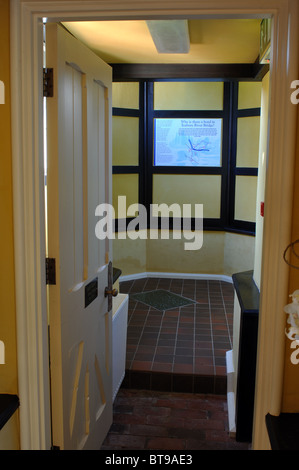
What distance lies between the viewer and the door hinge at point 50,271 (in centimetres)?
190

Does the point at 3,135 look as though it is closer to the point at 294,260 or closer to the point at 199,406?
the point at 294,260

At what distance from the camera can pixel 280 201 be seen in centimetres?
164

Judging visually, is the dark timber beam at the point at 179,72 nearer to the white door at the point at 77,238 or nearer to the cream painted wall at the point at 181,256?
the white door at the point at 77,238

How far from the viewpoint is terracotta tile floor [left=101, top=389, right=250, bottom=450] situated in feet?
9.48

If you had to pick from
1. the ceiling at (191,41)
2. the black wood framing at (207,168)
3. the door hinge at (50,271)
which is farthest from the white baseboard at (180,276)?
the door hinge at (50,271)

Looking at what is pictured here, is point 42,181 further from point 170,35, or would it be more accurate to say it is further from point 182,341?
point 182,341

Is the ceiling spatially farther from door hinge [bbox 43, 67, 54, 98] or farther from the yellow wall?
the yellow wall

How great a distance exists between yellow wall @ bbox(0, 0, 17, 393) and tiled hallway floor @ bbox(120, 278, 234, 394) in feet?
6.37

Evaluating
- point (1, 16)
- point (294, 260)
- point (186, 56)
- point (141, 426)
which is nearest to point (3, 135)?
point (1, 16)

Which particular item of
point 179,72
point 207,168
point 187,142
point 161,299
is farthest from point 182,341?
point 187,142

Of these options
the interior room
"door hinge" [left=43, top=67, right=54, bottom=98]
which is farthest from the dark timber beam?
"door hinge" [left=43, top=67, right=54, bottom=98]

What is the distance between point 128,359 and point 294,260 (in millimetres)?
2489

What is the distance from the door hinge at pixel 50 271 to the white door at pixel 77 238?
0.05 feet

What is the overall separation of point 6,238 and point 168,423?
6.54 feet
